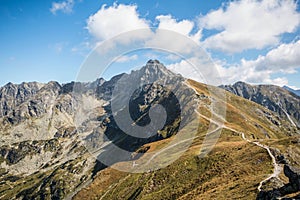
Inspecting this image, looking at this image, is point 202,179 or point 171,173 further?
point 171,173

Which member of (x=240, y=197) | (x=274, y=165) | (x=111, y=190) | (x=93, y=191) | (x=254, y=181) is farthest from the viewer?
(x=93, y=191)

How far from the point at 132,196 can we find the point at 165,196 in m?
33.8

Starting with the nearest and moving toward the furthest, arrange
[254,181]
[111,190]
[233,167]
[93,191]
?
[254,181] → [233,167] → [111,190] → [93,191]

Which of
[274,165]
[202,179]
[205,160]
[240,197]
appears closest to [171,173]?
[205,160]

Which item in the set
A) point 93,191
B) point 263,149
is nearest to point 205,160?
point 263,149

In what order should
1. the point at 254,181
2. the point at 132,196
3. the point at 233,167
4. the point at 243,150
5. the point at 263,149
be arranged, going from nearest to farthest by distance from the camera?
1. the point at 254,181
2. the point at 233,167
3. the point at 263,149
4. the point at 243,150
5. the point at 132,196

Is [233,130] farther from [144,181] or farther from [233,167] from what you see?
[233,167]

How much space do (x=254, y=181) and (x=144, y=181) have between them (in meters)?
80.7

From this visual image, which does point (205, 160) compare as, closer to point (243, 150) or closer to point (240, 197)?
point (243, 150)

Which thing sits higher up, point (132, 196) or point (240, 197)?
point (240, 197)

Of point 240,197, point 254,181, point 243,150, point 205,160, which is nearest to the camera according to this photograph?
point 240,197

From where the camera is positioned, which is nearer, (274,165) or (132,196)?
(274,165)

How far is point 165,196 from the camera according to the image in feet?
347

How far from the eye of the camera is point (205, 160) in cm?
11856
